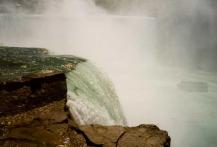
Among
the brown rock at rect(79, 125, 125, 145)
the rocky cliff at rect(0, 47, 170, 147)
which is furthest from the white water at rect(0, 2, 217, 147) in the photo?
the brown rock at rect(79, 125, 125, 145)

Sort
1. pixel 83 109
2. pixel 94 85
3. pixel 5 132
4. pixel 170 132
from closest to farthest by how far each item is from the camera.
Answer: pixel 5 132 → pixel 83 109 → pixel 94 85 → pixel 170 132

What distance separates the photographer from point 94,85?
608cm

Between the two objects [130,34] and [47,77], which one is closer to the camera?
[47,77]

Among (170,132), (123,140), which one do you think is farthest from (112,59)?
(123,140)

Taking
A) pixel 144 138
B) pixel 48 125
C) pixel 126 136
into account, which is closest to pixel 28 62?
pixel 48 125

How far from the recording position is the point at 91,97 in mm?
5418

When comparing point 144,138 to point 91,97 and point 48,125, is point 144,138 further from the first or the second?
point 91,97

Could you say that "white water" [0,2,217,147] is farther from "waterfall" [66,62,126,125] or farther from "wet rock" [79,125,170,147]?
"wet rock" [79,125,170,147]

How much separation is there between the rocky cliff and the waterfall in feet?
1.98

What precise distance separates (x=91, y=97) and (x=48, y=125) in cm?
220

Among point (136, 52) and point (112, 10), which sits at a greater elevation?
point (112, 10)

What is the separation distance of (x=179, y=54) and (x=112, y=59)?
4707mm

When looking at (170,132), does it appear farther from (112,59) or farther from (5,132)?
(112,59)

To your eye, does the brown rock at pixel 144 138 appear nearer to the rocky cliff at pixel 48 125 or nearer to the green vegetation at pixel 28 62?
the rocky cliff at pixel 48 125
